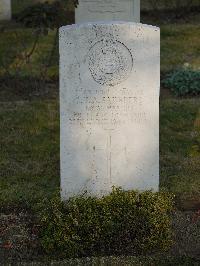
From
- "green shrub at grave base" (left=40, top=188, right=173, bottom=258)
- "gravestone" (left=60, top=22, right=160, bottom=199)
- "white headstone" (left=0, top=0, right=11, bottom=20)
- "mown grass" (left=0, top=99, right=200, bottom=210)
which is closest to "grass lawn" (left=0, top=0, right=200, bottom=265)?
"mown grass" (left=0, top=99, right=200, bottom=210)

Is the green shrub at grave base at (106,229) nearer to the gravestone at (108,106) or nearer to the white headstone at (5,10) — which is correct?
the gravestone at (108,106)

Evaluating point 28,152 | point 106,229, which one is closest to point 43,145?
point 28,152

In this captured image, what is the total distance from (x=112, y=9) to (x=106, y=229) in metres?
5.22

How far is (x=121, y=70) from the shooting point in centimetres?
509

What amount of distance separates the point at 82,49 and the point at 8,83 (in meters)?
4.19

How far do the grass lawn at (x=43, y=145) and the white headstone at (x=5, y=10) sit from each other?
853 millimetres

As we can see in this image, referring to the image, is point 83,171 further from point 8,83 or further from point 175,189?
point 8,83

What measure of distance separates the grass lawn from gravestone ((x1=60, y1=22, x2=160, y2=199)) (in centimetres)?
52

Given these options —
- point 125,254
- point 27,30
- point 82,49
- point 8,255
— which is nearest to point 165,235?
point 125,254

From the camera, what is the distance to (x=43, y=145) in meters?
7.09

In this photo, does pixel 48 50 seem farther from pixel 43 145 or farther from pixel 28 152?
pixel 28 152

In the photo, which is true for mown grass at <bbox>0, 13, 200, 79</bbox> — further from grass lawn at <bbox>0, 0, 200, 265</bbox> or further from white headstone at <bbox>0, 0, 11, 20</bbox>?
white headstone at <bbox>0, 0, 11, 20</bbox>

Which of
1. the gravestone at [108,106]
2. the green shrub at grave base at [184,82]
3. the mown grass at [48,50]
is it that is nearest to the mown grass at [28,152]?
the gravestone at [108,106]

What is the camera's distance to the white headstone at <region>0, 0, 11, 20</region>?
11734 millimetres
